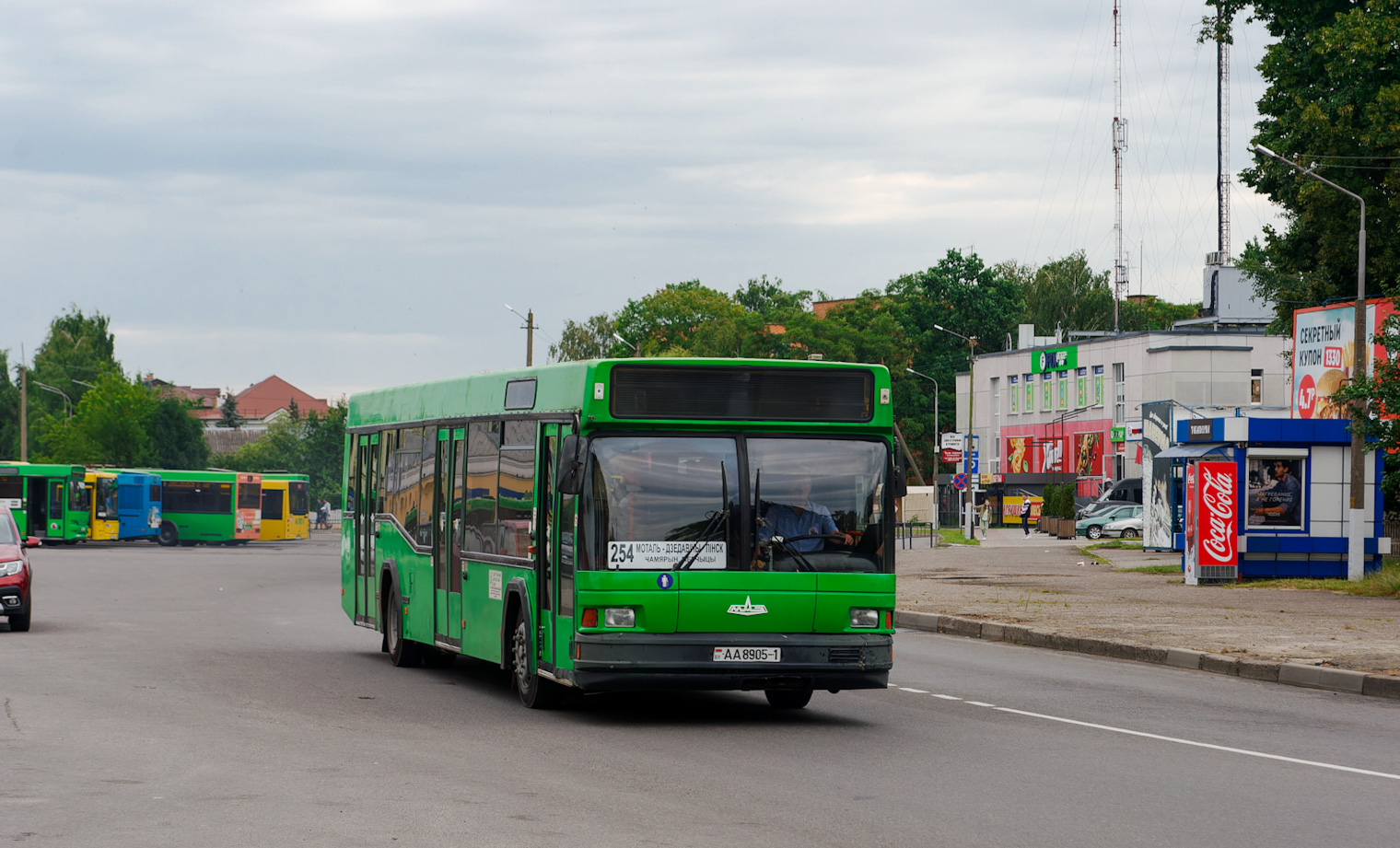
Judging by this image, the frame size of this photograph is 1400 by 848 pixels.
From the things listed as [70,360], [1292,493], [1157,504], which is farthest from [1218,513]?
[70,360]

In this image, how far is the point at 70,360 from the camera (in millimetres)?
119688

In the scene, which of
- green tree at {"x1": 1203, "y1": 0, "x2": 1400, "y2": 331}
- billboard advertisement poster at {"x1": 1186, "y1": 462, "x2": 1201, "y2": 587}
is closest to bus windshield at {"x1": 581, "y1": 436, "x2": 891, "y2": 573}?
billboard advertisement poster at {"x1": 1186, "y1": 462, "x2": 1201, "y2": 587}

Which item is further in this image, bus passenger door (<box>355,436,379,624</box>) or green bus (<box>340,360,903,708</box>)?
bus passenger door (<box>355,436,379,624</box>)

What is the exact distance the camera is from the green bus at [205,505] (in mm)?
66312

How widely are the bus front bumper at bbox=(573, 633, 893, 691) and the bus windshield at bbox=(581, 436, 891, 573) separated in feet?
1.57

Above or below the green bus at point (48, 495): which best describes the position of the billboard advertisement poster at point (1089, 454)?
above

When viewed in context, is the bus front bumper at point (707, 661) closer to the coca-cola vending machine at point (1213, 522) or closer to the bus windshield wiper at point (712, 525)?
the bus windshield wiper at point (712, 525)

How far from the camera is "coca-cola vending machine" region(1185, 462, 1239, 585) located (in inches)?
1259

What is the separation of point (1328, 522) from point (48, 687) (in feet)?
83.1

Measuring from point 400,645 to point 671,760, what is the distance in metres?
7.02

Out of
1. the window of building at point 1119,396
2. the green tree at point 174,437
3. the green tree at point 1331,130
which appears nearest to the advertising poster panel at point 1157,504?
the green tree at point 1331,130

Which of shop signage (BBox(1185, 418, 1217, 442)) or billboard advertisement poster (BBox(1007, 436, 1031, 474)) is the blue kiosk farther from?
billboard advertisement poster (BBox(1007, 436, 1031, 474))

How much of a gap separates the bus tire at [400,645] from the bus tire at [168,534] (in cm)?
5189

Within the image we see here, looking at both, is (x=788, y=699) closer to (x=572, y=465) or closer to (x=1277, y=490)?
(x=572, y=465)
